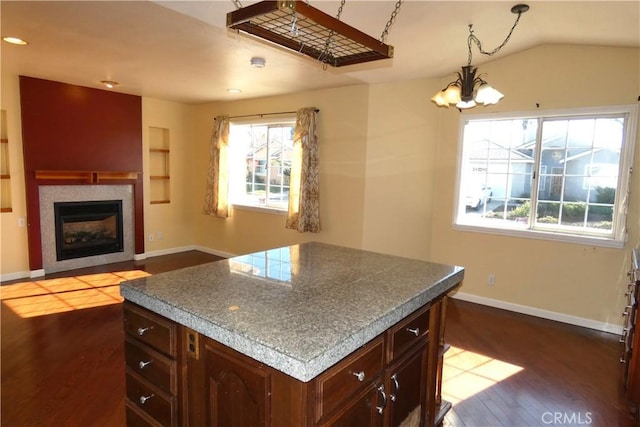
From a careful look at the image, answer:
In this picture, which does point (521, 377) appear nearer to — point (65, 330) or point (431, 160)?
point (431, 160)

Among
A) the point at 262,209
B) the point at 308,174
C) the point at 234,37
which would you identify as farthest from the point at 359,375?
the point at 262,209

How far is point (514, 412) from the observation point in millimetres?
2309

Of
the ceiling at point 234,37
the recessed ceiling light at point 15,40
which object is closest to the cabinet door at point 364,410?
the ceiling at point 234,37

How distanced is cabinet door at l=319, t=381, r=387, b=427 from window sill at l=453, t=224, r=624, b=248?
3.15 meters

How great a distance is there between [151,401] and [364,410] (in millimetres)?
906

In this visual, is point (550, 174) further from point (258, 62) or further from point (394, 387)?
point (394, 387)

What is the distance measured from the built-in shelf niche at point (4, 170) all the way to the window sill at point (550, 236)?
18.4 feet

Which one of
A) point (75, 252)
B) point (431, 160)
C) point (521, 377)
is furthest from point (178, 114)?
point (521, 377)

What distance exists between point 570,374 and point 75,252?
6002mm

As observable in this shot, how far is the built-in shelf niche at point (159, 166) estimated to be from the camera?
20.1 ft

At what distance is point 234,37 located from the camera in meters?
2.99

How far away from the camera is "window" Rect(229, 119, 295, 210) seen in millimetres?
5430

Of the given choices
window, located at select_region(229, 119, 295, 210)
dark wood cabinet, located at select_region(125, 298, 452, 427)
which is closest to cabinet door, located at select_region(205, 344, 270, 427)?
dark wood cabinet, located at select_region(125, 298, 452, 427)

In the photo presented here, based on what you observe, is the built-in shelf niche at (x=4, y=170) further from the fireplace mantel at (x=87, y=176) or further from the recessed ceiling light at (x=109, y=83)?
the recessed ceiling light at (x=109, y=83)
